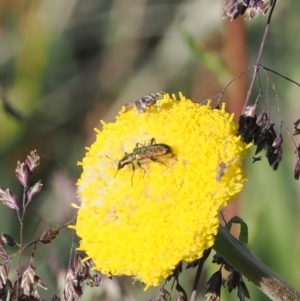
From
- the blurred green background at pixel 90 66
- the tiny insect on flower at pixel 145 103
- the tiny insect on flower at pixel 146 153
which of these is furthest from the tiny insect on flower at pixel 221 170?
the blurred green background at pixel 90 66

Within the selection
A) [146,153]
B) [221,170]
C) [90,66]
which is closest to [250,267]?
[221,170]

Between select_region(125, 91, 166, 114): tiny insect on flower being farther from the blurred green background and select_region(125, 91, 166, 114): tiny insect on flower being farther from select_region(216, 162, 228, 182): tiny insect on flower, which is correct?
the blurred green background

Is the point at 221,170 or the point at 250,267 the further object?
the point at 250,267

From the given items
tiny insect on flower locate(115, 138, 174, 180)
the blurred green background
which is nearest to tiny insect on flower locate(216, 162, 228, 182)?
tiny insect on flower locate(115, 138, 174, 180)

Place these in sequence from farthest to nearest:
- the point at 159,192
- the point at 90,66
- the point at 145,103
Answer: the point at 90,66 → the point at 145,103 → the point at 159,192

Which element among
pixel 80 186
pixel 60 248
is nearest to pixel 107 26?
pixel 60 248

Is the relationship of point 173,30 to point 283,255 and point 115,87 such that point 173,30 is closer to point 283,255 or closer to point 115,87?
point 115,87

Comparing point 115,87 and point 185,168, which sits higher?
point 115,87

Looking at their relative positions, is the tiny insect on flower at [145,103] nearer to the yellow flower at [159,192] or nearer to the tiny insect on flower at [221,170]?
the yellow flower at [159,192]

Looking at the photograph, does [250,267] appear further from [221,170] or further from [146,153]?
[146,153]
